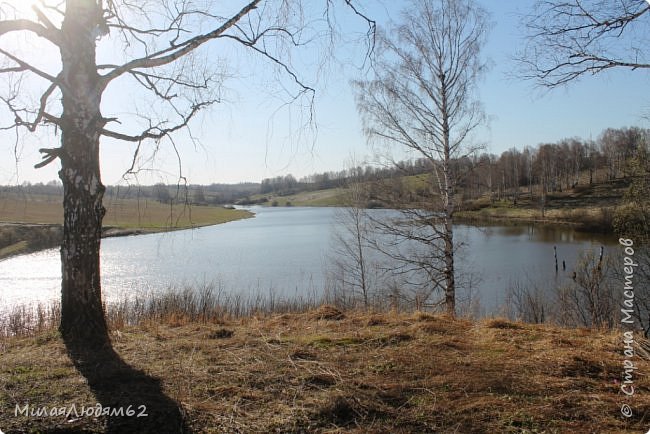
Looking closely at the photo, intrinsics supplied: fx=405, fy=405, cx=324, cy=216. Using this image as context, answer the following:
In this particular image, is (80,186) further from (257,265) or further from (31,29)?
(257,265)

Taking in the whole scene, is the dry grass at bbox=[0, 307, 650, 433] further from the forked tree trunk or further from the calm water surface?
the calm water surface

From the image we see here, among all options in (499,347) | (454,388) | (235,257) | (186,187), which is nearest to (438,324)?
(499,347)

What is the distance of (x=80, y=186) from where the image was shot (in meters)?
4.02

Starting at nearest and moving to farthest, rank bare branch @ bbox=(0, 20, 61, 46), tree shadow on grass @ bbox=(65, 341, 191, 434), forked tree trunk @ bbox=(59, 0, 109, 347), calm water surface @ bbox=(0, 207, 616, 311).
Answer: tree shadow on grass @ bbox=(65, 341, 191, 434) → bare branch @ bbox=(0, 20, 61, 46) → forked tree trunk @ bbox=(59, 0, 109, 347) → calm water surface @ bbox=(0, 207, 616, 311)

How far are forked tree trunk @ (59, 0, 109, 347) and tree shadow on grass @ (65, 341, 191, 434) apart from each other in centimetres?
46

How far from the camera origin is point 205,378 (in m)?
3.16

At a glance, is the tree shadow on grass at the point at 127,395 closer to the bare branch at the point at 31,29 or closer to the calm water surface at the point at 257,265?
the bare branch at the point at 31,29

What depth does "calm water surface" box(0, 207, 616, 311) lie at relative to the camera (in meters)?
19.0

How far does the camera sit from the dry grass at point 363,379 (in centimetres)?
256

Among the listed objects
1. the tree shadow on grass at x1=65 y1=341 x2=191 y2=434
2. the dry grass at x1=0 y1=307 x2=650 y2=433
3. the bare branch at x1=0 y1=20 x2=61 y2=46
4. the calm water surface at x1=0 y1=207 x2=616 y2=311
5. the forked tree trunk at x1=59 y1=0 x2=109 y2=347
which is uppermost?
the bare branch at x1=0 y1=20 x2=61 y2=46

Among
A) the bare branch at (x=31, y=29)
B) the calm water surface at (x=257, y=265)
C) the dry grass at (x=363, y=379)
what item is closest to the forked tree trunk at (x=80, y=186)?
the bare branch at (x=31, y=29)

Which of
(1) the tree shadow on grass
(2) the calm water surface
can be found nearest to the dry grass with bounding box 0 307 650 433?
(1) the tree shadow on grass

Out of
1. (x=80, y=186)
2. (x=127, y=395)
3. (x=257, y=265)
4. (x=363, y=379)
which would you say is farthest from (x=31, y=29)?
(x=257, y=265)

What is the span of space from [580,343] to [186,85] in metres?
5.40
